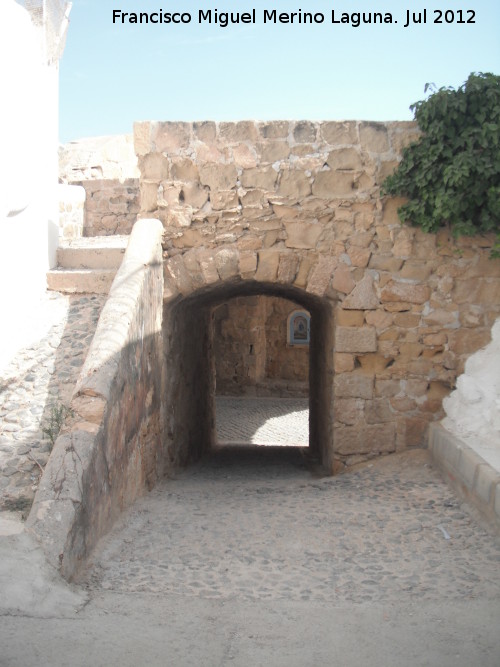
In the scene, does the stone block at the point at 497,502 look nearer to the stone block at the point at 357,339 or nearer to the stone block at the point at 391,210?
the stone block at the point at 357,339

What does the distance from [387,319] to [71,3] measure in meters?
4.26

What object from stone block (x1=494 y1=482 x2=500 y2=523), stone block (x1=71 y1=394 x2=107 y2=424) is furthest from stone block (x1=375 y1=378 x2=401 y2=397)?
stone block (x1=71 y1=394 x2=107 y2=424)

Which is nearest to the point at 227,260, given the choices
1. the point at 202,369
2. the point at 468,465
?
the point at 468,465

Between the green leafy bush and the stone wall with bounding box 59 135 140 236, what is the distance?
6.17m

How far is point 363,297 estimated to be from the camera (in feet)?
18.3

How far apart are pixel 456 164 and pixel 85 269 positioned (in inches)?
131

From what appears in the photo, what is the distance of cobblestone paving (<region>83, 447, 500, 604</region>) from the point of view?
3.18m

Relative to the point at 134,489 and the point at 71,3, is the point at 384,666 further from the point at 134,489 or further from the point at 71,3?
the point at 71,3

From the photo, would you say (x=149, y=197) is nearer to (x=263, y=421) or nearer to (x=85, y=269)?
(x=85, y=269)

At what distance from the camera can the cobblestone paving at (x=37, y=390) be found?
12.2ft

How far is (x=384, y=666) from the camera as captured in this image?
2.42 m

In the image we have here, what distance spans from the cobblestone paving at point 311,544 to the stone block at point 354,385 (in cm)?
66

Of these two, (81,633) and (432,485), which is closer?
(81,633)

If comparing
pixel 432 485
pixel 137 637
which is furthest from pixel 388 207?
pixel 137 637
